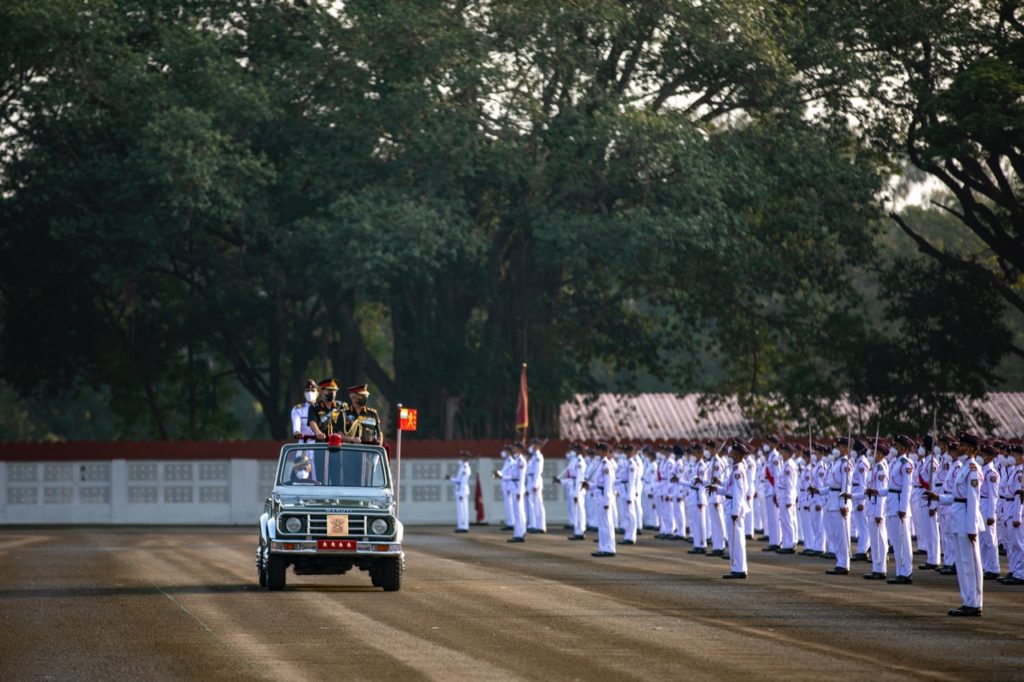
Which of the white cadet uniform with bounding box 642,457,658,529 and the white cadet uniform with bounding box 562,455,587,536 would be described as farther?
the white cadet uniform with bounding box 642,457,658,529

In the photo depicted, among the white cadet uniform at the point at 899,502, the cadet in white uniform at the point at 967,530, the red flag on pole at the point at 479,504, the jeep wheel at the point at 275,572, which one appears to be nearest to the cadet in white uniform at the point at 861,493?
the white cadet uniform at the point at 899,502

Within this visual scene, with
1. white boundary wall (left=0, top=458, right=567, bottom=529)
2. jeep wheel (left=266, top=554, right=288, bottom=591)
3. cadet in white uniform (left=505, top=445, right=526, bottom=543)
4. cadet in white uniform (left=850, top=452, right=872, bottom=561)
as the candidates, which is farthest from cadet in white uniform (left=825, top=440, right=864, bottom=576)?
white boundary wall (left=0, top=458, right=567, bottom=529)

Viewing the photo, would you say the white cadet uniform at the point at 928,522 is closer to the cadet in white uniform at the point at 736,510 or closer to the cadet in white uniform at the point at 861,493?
the cadet in white uniform at the point at 861,493

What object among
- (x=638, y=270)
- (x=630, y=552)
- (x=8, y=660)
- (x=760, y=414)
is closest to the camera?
(x=8, y=660)

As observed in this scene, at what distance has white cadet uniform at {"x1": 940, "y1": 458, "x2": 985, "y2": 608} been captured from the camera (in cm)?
1964

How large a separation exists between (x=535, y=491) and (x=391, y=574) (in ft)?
61.6

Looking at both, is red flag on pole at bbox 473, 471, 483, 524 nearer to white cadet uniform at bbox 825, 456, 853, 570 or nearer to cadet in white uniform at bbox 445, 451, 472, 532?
cadet in white uniform at bbox 445, 451, 472, 532

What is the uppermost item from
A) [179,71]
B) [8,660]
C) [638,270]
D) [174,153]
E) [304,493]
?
[179,71]

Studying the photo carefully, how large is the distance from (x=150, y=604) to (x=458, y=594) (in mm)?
3894

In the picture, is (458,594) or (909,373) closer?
(458,594)

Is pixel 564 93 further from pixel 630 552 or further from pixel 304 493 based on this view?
pixel 304 493

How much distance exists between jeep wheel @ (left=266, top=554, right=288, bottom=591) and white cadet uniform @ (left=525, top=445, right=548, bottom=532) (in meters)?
17.2

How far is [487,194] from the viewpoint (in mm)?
49094

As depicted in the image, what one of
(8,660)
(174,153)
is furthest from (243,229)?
(8,660)
